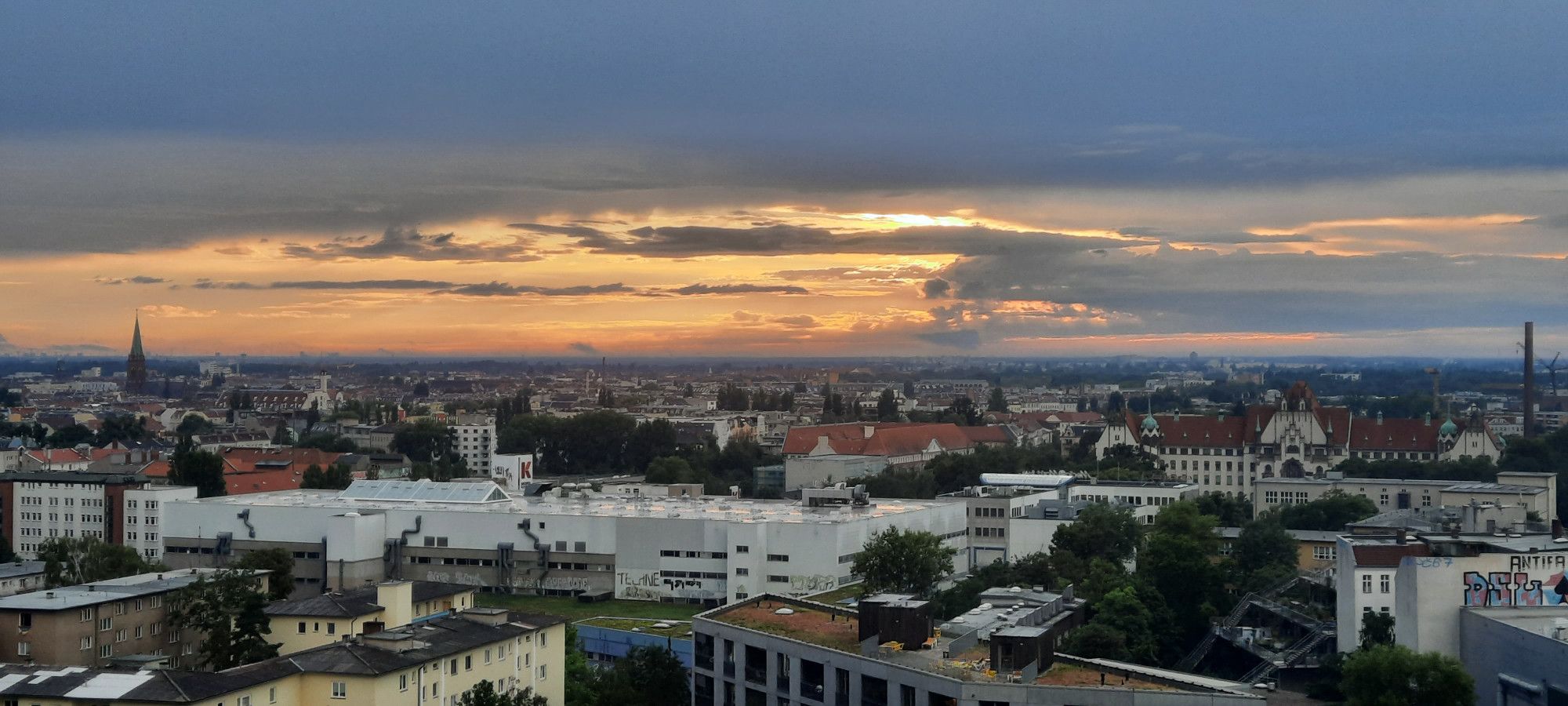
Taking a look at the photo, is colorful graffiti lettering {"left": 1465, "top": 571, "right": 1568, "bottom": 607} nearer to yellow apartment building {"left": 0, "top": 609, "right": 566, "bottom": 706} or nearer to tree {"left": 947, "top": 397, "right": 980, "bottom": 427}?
yellow apartment building {"left": 0, "top": 609, "right": 566, "bottom": 706}

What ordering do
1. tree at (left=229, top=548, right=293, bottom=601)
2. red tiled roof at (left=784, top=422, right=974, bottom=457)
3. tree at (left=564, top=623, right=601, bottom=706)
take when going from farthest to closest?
red tiled roof at (left=784, top=422, right=974, bottom=457) → tree at (left=229, top=548, right=293, bottom=601) → tree at (left=564, top=623, right=601, bottom=706)

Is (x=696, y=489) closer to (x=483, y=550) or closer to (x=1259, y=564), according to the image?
(x=483, y=550)

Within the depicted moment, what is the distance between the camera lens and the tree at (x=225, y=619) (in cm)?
3212

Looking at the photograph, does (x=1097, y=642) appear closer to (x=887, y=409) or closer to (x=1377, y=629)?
(x=1377, y=629)

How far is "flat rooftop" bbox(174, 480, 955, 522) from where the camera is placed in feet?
188

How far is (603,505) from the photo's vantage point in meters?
62.2

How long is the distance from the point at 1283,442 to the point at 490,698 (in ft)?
237


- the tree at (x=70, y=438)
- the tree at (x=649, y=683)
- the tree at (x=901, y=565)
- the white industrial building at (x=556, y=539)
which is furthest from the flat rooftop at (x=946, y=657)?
the tree at (x=70, y=438)

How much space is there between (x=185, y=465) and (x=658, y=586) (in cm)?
3015

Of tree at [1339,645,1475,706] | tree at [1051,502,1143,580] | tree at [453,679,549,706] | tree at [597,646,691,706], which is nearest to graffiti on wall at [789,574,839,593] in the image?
tree at [1051,502,1143,580]

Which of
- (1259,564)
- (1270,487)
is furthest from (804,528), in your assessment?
(1270,487)

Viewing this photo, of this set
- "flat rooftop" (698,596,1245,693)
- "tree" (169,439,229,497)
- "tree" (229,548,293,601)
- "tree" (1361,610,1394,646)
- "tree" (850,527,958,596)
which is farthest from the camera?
"tree" (169,439,229,497)

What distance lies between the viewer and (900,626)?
28781 mm

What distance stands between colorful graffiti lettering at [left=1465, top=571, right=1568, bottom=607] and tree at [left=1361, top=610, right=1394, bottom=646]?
210 cm
